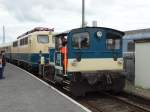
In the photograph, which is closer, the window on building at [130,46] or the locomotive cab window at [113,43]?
the locomotive cab window at [113,43]

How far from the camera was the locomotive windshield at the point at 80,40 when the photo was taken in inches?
601

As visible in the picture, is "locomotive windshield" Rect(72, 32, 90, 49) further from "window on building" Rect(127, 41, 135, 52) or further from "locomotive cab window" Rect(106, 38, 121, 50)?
"window on building" Rect(127, 41, 135, 52)

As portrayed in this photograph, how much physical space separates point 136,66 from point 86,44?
5.12 m

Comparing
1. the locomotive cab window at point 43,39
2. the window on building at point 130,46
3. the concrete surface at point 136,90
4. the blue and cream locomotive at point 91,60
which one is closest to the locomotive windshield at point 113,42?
the blue and cream locomotive at point 91,60

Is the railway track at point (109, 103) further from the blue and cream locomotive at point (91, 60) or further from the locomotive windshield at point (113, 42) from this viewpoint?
the locomotive windshield at point (113, 42)

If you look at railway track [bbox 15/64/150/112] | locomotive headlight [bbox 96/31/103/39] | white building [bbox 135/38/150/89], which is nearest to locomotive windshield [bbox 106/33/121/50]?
locomotive headlight [bbox 96/31/103/39]

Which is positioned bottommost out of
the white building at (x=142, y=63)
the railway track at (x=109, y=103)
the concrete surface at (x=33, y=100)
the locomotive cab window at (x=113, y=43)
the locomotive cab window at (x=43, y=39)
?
the railway track at (x=109, y=103)

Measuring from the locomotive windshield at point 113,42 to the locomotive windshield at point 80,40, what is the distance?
909 mm

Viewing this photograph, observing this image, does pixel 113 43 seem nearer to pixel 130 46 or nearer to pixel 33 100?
pixel 33 100

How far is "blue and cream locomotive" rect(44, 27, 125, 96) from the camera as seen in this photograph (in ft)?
49.1

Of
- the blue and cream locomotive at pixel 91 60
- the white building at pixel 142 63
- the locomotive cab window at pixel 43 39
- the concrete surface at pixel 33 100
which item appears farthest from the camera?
the locomotive cab window at pixel 43 39

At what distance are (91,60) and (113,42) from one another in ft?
4.24

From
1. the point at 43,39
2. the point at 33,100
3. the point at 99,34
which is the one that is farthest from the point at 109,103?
the point at 43,39

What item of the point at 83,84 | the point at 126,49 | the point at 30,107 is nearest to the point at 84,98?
the point at 83,84
